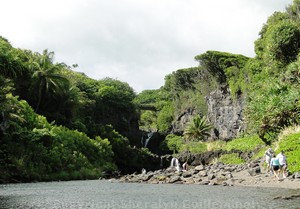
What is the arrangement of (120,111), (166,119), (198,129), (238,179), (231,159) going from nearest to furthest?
(238,179)
(231,159)
(198,129)
(120,111)
(166,119)

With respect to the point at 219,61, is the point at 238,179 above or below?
below

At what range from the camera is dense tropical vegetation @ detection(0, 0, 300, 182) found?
93.3 feet

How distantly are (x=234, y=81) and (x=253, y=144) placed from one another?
60.8 feet

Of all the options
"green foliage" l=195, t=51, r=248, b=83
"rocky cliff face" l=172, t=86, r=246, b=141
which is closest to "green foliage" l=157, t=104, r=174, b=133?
"rocky cliff face" l=172, t=86, r=246, b=141

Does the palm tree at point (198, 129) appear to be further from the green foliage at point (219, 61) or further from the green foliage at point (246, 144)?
the green foliage at point (246, 144)

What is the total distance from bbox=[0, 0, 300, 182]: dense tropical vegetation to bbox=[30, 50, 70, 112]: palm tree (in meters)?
0.12

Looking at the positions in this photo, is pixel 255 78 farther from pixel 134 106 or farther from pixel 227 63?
pixel 134 106

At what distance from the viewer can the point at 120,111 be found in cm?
6656

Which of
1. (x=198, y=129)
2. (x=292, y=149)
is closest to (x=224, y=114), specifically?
(x=198, y=129)

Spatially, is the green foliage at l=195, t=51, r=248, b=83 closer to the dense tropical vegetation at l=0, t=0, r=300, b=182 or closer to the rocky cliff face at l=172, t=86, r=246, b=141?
the dense tropical vegetation at l=0, t=0, r=300, b=182

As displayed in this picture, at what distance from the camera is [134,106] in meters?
68.0

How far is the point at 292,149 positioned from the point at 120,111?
45.8 m

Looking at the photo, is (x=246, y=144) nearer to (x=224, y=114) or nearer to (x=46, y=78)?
(x=224, y=114)

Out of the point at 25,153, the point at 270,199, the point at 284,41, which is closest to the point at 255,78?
the point at 284,41
